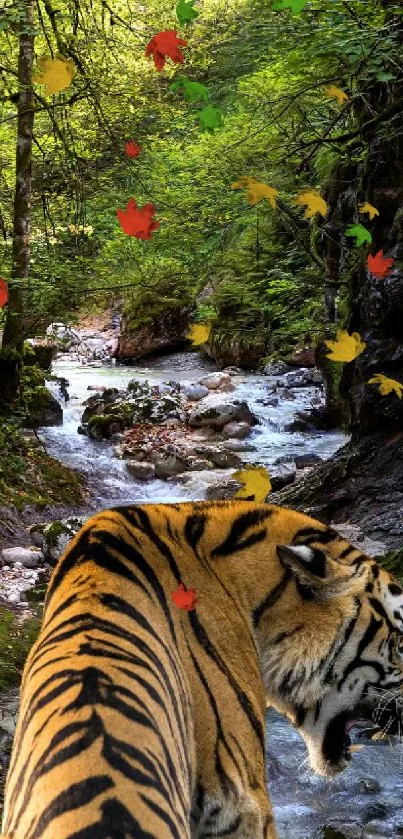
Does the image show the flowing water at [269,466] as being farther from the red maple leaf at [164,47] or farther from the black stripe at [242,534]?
the red maple leaf at [164,47]

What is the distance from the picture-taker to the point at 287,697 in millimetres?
2496

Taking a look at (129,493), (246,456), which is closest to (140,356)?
(246,456)

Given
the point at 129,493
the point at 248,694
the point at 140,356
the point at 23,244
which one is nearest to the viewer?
the point at 248,694

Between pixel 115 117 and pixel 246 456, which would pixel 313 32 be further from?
pixel 246 456

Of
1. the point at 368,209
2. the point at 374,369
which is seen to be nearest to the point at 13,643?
the point at 374,369

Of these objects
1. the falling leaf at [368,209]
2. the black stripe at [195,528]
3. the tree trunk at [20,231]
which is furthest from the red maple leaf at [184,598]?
the tree trunk at [20,231]

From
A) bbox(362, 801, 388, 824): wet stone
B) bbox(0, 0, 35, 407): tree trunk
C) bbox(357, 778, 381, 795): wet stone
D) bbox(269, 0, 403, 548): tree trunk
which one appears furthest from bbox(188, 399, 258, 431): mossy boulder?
bbox(362, 801, 388, 824): wet stone

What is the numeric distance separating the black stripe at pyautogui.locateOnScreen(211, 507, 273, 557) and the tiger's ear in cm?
13

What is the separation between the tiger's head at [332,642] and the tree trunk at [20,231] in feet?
18.9

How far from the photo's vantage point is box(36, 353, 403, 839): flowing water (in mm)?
3975

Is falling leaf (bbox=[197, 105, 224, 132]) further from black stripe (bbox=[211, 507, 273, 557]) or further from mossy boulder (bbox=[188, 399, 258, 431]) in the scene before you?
mossy boulder (bbox=[188, 399, 258, 431])

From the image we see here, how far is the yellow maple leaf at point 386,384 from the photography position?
7.35 metres

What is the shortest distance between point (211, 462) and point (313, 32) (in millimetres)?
7220

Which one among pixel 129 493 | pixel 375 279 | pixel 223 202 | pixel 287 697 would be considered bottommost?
pixel 129 493
